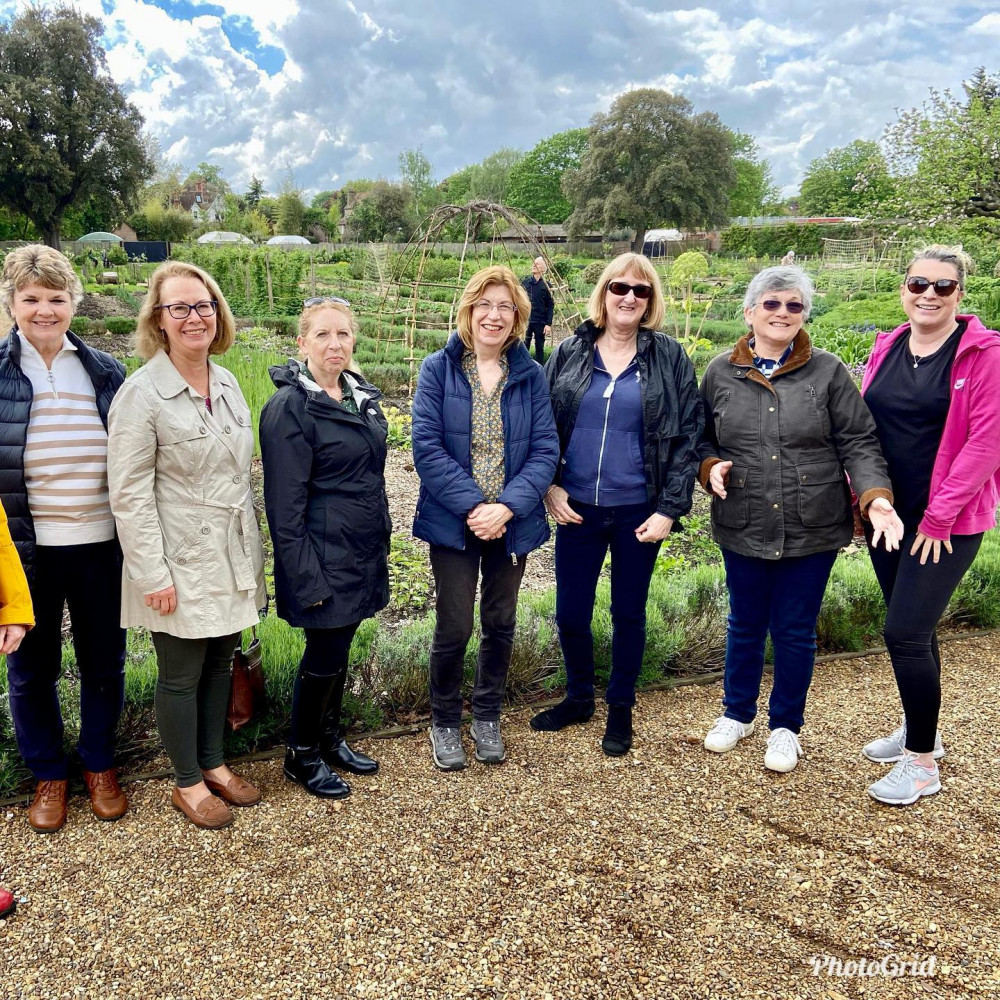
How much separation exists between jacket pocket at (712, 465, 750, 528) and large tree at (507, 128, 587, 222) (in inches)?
2369

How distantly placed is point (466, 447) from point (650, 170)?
157 ft

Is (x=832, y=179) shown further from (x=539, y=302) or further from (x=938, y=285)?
(x=938, y=285)

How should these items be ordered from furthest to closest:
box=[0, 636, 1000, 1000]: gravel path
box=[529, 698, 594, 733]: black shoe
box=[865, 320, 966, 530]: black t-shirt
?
box=[529, 698, 594, 733]: black shoe
box=[865, 320, 966, 530]: black t-shirt
box=[0, 636, 1000, 1000]: gravel path

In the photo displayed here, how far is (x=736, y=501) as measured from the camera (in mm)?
2613

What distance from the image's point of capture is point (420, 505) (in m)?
2.59

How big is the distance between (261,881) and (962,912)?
194cm

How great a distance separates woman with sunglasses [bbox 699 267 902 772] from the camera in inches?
97.7

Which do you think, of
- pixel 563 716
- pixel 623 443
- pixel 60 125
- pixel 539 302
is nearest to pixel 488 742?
pixel 563 716

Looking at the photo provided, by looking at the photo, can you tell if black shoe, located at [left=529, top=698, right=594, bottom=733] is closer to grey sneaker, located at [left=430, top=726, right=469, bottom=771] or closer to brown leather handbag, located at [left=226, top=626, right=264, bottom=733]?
grey sneaker, located at [left=430, top=726, right=469, bottom=771]

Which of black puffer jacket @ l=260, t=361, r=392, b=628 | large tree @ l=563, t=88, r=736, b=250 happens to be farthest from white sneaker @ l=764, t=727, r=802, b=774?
large tree @ l=563, t=88, r=736, b=250

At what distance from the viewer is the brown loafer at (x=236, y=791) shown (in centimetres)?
242

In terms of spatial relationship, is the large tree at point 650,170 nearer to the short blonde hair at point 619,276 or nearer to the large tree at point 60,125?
the large tree at point 60,125

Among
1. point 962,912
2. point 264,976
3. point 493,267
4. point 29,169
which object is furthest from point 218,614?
point 29,169

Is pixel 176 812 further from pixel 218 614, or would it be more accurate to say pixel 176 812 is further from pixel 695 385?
pixel 695 385
